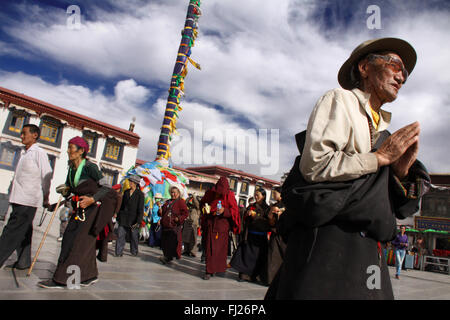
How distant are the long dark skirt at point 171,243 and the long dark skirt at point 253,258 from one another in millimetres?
1617

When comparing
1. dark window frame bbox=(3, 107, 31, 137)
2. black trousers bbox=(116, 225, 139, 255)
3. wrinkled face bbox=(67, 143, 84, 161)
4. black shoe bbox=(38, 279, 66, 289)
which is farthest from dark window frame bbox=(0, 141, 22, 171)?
black shoe bbox=(38, 279, 66, 289)

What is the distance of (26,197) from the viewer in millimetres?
4551

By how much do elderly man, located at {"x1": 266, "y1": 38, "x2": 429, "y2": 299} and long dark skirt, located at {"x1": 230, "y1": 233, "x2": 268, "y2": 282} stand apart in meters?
5.44

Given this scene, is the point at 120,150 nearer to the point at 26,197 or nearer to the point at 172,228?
the point at 172,228

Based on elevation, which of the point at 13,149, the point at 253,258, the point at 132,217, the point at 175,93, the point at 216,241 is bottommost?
the point at 253,258

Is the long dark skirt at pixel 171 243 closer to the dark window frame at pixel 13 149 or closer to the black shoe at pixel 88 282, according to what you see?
the black shoe at pixel 88 282

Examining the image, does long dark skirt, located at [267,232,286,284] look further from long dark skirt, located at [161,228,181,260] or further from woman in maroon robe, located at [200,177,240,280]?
long dark skirt, located at [161,228,181,260]

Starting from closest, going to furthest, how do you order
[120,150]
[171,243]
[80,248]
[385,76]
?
[385,76] → [80,248] → [171,243] → [120,150]

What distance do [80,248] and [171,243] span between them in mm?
3938

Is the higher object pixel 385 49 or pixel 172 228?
pixel 385 49

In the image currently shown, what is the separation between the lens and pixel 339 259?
131cm

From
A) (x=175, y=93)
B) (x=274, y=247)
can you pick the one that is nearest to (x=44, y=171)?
(x=274, y=247)

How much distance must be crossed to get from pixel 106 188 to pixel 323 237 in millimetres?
3657

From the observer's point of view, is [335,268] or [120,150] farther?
[120,150]
